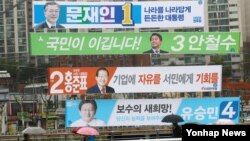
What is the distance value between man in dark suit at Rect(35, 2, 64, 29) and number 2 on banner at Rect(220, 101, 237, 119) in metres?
3.18

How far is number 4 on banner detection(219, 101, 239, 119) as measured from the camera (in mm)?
8180

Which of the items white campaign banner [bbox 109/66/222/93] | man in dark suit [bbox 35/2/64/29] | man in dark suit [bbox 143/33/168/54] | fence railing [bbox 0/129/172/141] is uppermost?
man in dark suit [bbox 35/2/64/29]

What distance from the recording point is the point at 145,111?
8.12 metres

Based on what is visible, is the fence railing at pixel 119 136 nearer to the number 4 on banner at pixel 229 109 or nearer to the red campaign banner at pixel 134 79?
the red campaign banner at pixel 134 79

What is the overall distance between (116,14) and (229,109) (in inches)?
102

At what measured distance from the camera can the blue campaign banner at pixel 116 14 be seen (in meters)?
7.78

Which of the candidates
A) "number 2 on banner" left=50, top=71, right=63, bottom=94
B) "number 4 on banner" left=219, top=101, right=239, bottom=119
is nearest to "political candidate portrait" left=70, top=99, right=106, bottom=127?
"number 2 on banner" left=50, top=71, right=63, bottom=94

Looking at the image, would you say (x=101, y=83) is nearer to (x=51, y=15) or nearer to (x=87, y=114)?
(x=87, y=114)

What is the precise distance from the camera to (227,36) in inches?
319

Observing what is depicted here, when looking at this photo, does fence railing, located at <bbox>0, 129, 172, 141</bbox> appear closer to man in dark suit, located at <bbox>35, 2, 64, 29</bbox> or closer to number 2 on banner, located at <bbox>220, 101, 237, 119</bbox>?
number 2 on banner, located at <bbox>220, 101, 237, 119</bbox>

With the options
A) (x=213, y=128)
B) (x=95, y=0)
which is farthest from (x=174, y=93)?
(x=213, y=128)

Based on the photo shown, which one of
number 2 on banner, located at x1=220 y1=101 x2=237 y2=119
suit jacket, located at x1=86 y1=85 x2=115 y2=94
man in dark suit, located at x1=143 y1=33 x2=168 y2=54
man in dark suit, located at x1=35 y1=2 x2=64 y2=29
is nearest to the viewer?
man in dark suit, located at x1=35 y1=2 x2=64 y2=29

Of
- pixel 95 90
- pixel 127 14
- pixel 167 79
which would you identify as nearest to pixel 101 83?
pixel 95 90

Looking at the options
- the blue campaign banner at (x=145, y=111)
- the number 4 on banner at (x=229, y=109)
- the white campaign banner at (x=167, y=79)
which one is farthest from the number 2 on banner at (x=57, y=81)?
the number 4 on banner at (x=229, y=109)
